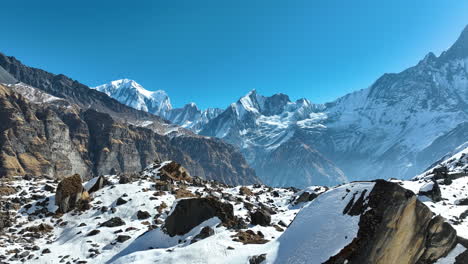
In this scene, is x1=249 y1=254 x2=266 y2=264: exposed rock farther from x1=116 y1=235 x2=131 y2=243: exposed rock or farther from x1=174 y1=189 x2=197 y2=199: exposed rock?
x1=174 y1=189 x2=197 y2=199: exposed rock

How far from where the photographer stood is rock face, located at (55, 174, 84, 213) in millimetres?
38375

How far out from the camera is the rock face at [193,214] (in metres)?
28.0

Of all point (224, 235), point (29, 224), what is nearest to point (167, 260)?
point (224, 235)

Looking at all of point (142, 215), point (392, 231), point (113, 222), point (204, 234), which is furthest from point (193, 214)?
point (392, 231)

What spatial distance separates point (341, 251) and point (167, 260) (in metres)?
11.7

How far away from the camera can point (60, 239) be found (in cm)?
3206

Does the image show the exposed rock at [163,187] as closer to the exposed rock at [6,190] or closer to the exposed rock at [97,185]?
the exposed rock at [97,185]

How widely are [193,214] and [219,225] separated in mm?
2901

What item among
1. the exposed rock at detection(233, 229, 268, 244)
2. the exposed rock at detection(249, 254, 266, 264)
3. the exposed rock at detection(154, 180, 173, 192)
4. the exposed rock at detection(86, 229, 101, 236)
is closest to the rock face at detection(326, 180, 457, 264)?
the exposed rock at detection(249, 254, 266, 264)

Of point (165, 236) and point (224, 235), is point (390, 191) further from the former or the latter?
point (165, 236)

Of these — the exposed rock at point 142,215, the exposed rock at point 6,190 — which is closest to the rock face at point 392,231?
the exposed rock at point 142,215

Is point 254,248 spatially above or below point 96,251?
above

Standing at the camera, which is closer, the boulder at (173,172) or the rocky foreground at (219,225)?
the rocky foreground at (219,225)

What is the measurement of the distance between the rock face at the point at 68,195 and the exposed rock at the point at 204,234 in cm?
2168
